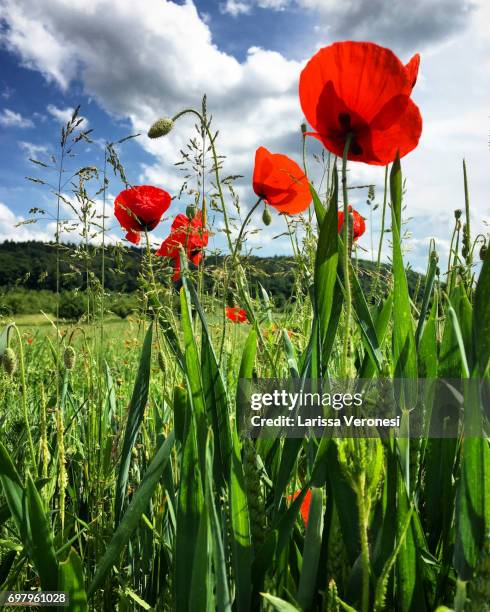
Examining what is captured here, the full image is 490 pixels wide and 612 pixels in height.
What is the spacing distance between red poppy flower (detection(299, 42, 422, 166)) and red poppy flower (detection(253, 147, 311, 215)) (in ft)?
1.25

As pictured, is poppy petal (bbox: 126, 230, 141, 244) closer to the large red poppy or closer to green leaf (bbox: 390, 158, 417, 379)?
the large red poppy

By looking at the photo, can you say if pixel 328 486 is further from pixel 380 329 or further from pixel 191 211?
pixel 191 211

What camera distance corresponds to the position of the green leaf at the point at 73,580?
62 cm

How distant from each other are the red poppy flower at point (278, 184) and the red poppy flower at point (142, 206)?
426 millimetres

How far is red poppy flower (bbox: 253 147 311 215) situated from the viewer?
1258 millimetres

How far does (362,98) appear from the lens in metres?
0.79

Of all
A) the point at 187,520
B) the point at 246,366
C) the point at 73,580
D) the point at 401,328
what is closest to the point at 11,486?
the point at 73,580

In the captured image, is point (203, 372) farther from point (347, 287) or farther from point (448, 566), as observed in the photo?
point (448, 566)

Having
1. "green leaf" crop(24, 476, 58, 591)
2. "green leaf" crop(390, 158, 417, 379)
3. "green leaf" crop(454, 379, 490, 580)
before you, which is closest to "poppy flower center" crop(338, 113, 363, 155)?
"green leaf" crop(390, 158, 417, 379)

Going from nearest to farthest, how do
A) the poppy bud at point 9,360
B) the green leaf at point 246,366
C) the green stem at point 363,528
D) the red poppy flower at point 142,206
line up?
the green stem at point 363,528
the green leaf at point 246,366
the poppy bud at point 9,360
the red poppy flower at point 142,206

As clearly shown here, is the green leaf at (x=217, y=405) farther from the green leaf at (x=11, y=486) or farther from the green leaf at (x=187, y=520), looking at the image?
the green leaf at (x=11, y=486)

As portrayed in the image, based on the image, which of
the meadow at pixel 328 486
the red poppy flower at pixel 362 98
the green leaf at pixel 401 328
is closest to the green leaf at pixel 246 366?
the meadow at pixel 328 486

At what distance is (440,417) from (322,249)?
1.29 ft

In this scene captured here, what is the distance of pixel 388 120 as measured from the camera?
80cm
